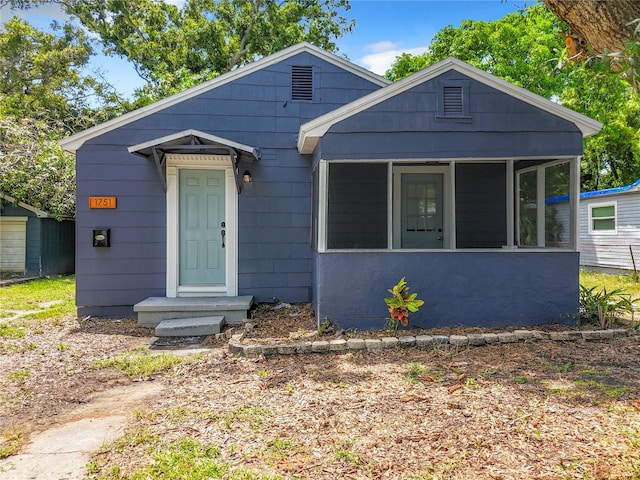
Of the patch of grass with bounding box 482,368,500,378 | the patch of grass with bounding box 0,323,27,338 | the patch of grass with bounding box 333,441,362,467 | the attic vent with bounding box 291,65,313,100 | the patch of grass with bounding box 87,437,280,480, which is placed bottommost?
the patch of grass with bounding box 87,437,280,480

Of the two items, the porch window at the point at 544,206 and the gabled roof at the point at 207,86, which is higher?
the gabled roof at the point at 207,86

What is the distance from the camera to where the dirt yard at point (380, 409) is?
234 centimetres

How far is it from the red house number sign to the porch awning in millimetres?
816

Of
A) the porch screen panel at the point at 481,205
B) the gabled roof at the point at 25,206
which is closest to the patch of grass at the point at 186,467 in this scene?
the porch screen panel at the point at 481,205

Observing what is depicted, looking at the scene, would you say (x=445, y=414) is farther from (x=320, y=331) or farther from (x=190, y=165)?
(x=190, y=165)

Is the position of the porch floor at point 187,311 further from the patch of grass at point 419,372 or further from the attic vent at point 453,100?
the attic vent at point 453,100

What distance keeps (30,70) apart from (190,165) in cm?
1634

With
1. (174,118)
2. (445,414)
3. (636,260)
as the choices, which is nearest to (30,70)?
(174,118)

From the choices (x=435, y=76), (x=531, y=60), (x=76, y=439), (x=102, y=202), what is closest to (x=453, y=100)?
(x=435, y=76)

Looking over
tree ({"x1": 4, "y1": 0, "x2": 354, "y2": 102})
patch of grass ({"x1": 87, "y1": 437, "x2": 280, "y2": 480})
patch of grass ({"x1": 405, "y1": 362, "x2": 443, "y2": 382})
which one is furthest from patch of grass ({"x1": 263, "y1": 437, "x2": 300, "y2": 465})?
tree ({"x1": 4, "y1": 0, "x2": 354, "y2": 102})

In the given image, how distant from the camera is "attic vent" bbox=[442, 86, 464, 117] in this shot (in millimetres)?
5031

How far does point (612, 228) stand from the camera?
11688 mm

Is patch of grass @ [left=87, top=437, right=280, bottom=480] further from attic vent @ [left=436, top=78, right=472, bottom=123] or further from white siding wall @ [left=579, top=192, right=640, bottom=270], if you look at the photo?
white siding wall @ [left=579, top=192, right=640, bottom=270]

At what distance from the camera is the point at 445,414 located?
115 inches
